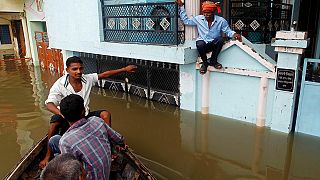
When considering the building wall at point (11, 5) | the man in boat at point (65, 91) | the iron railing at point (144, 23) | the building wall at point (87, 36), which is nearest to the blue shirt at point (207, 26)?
the iron railing at point (144, 23)

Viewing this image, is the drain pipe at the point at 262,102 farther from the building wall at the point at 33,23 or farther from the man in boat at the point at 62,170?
the building wall at the point at 33,23

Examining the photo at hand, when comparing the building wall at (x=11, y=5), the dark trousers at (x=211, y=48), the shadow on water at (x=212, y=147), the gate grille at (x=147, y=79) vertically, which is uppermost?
the building wall at (x=11, y=5)

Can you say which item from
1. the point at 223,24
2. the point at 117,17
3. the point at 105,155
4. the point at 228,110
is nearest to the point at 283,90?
the point at 228,110

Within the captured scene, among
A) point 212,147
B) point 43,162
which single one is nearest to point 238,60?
point 212,147

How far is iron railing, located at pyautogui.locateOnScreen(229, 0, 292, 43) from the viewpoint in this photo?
6.63m

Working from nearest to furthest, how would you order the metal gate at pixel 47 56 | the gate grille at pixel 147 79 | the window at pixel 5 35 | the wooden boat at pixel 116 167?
1. the wooden boat at pixel 116 167
2. the gate grille at pixel 147 79
3. the metal gate at pixel 47 56
4. the window at pixel 5 35

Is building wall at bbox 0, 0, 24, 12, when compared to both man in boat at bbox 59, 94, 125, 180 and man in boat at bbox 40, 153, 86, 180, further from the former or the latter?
man in boat at bbox 40, 153, 86, 180

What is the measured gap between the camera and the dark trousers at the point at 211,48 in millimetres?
5887

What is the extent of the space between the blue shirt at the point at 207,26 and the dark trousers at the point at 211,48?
0.51ft

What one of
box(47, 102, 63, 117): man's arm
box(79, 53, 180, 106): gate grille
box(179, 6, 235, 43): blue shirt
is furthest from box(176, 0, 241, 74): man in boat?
box(47, 102, 63, 117): man's arm

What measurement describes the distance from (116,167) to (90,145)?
1405 millimetres

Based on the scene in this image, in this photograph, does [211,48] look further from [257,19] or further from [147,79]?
[147,79]

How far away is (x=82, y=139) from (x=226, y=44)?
14.3 ft

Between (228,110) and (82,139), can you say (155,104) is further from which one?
(82,139)
